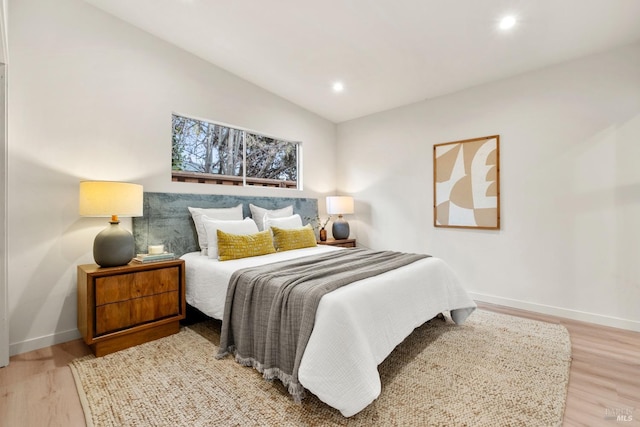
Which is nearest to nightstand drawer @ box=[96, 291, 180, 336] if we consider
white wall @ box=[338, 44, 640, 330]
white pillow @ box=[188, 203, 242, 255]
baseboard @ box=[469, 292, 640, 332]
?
white pillow @ box=[188, 203, 242, 255]

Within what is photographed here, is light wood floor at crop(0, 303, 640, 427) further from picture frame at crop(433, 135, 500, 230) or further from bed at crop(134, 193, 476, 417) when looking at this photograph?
picture frame at crop(433, 135, 500, 230)

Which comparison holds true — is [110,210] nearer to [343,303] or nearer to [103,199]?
[103,199]

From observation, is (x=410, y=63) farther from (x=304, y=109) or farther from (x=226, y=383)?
(x=226, y=383)

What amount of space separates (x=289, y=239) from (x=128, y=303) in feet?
5.19

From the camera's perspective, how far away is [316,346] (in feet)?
5.08

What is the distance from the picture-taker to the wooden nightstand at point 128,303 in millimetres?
2148

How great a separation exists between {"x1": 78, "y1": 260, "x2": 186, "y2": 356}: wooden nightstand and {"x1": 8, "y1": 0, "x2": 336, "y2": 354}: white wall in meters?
0.30

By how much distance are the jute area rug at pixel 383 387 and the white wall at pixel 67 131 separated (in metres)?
0.74

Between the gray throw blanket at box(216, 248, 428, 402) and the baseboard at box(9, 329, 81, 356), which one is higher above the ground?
the gray throw blanket at box(216, 248, 428, 402)

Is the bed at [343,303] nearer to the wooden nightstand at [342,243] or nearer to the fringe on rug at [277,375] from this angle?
the fringe on rug at [277,375]

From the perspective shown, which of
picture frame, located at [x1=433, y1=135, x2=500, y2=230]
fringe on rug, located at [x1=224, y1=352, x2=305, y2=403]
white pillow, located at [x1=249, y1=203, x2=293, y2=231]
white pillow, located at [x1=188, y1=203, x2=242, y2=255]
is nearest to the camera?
fringe on rug, located at [x1=224, y1=352, x2=305, y2=403]

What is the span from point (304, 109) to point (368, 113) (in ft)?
3.28

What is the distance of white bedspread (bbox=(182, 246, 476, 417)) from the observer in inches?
58.8

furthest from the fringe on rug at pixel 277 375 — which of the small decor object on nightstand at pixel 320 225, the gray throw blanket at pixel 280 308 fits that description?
the small decor object on nightstand at pixel 320 225
